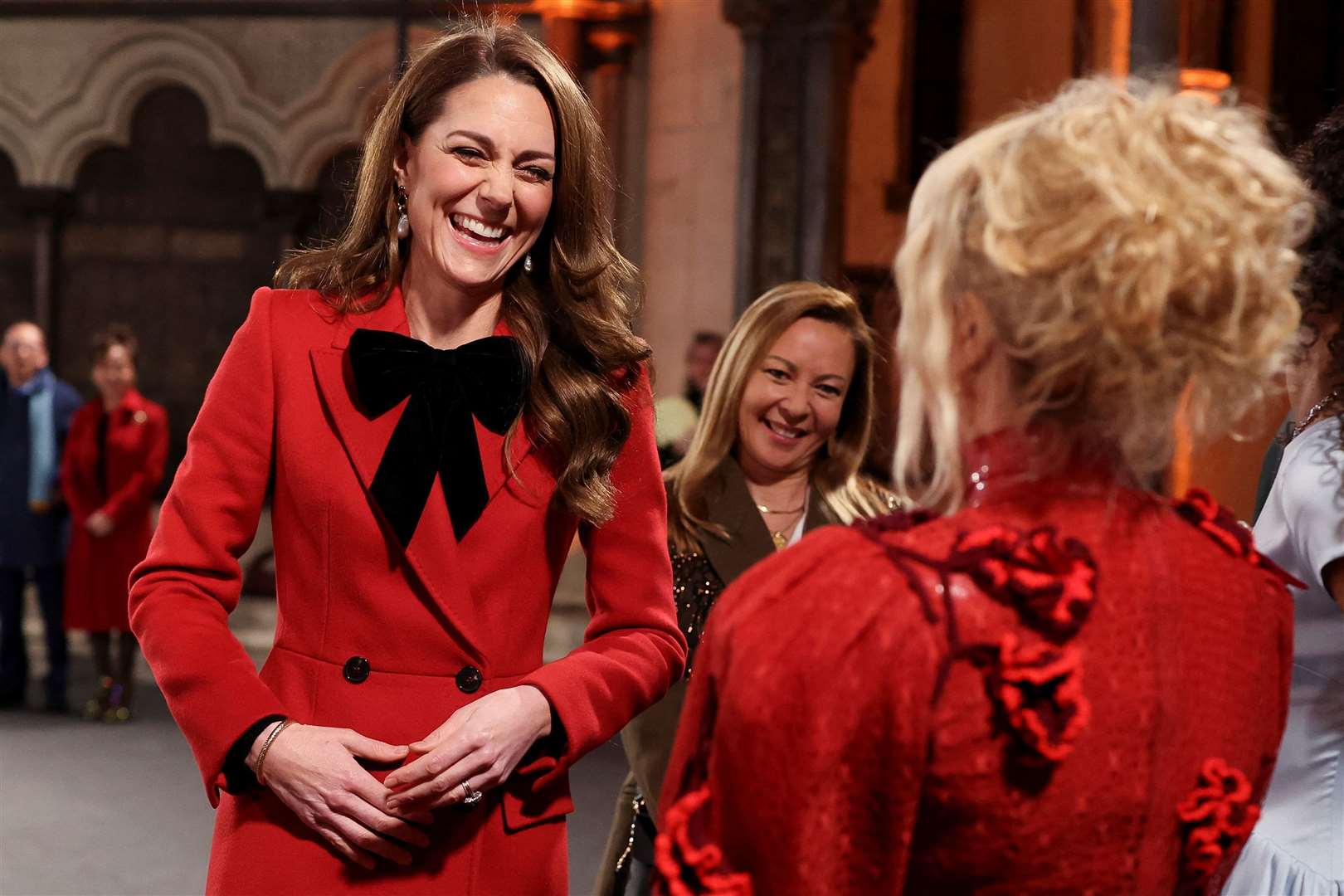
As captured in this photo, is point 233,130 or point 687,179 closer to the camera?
point 687,179

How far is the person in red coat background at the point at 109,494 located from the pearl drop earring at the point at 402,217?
5822mm

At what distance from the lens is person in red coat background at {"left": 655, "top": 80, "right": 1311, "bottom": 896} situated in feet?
3.58

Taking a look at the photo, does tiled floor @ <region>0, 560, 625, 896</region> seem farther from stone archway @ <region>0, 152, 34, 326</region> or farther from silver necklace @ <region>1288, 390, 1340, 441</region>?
stone archway @ <region>0, 152, 34, 326</region>

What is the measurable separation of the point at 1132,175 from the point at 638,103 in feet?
33.3

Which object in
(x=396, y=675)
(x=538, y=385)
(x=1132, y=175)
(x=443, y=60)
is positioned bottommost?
(x=396, y=675)

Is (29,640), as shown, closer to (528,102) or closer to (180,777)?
(180,777)

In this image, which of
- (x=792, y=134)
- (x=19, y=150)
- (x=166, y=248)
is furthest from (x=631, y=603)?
(x=19, y=150)

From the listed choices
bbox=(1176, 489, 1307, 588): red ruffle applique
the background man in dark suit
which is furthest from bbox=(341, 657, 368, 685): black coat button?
the background man in dark suit

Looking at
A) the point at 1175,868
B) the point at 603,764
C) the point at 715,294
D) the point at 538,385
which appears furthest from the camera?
the point at 715,294

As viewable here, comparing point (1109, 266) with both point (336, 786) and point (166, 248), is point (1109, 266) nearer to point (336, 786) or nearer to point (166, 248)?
point (336, 786)

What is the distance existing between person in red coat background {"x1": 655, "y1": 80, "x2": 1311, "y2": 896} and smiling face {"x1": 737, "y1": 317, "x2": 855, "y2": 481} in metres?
1.86

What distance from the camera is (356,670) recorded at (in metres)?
1.80

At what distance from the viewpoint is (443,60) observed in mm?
1914

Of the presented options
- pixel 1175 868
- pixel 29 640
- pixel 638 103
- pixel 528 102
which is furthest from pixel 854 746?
pixel 638 103
